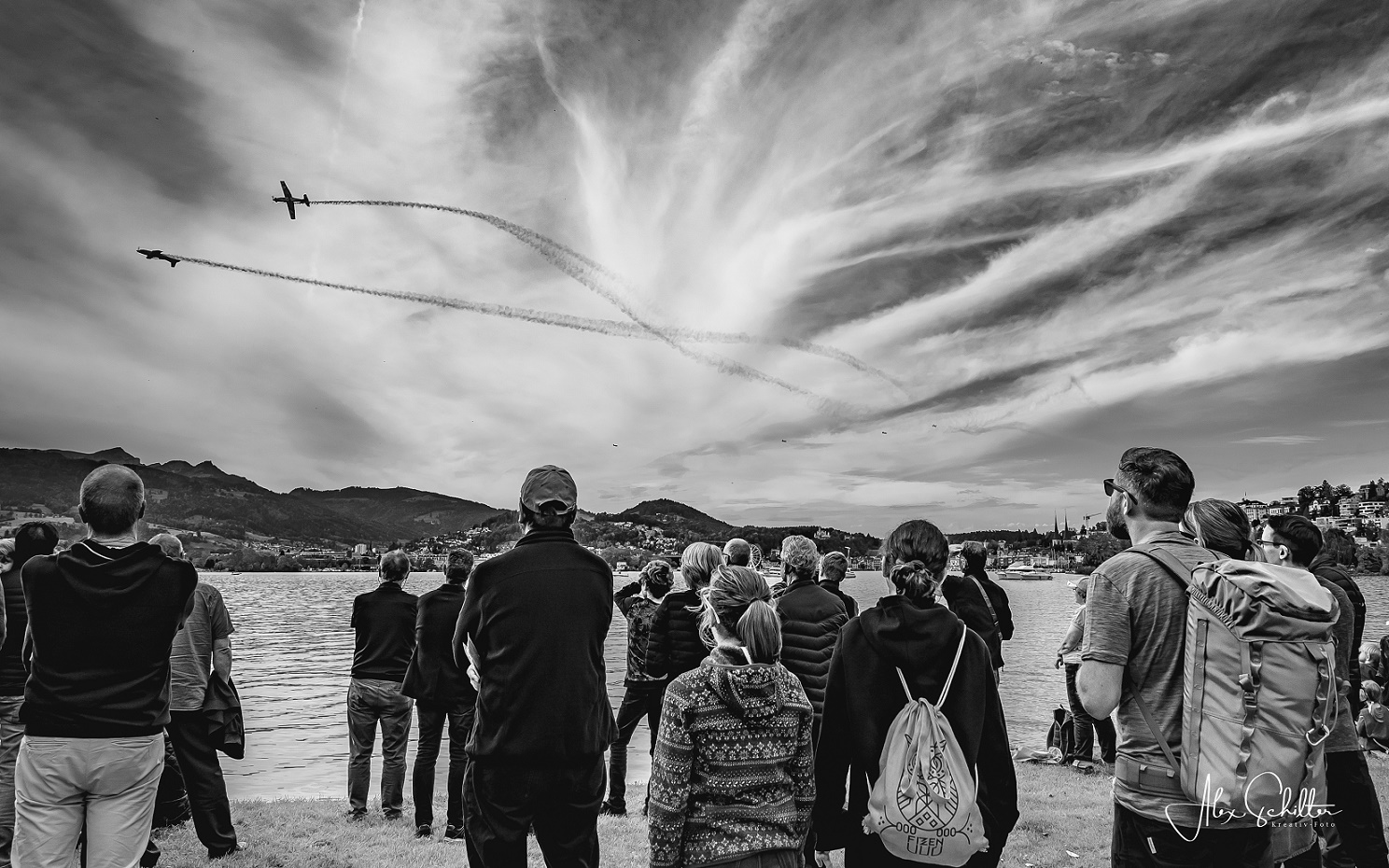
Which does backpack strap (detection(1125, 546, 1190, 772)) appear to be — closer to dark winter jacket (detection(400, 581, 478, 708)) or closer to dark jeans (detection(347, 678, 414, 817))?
dark winter jacket (detection(400, 581, 478, 708))

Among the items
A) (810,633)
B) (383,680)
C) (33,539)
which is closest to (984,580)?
(810,633)

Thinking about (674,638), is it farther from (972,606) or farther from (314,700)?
(314,700)

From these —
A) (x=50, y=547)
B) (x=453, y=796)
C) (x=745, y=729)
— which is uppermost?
(x=50, y=547)

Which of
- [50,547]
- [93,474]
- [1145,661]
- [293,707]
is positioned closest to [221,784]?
[50,547]

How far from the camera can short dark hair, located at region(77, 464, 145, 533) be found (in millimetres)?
3828

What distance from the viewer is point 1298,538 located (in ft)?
15.7

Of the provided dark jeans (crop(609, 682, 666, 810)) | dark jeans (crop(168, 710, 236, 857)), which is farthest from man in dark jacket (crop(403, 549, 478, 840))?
dark jeans (crop(168, 710, 236, 857))

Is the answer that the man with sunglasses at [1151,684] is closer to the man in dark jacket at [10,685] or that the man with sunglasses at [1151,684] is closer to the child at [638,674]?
the child at [638,674]

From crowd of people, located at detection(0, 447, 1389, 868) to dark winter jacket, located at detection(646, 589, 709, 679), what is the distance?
2453mm

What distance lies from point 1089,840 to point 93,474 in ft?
24.5

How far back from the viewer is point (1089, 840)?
646cm

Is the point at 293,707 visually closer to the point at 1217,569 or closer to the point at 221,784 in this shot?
the point at 221,784

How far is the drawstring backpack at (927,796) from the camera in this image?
310 centimetres

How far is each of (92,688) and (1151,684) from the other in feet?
15.4
